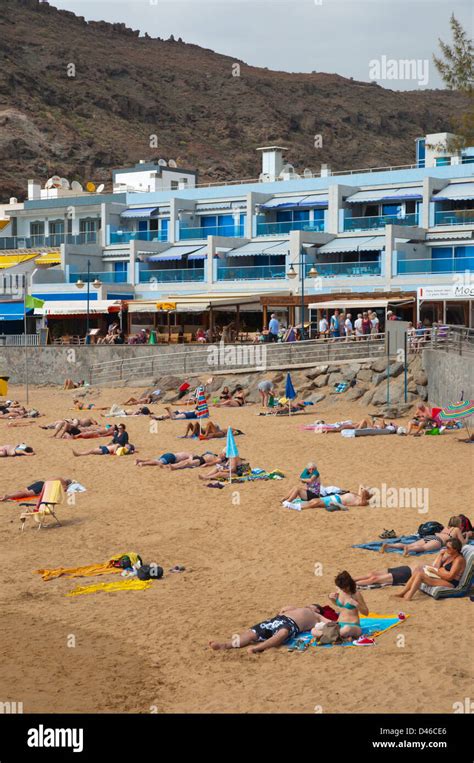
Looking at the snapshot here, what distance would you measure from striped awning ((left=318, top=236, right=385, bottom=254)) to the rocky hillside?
67.5 metres

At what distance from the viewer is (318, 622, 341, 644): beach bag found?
31.3 feet

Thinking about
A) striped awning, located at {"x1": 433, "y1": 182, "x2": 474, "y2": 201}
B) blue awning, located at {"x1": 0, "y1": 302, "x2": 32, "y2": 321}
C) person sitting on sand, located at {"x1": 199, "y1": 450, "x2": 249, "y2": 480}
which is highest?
striped awning, located at {"x1": 433, "y1": 182, "x2": 474, "y2": 201}

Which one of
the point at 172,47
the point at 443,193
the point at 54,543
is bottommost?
the point at 54,543

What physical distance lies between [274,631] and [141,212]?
4555 cm

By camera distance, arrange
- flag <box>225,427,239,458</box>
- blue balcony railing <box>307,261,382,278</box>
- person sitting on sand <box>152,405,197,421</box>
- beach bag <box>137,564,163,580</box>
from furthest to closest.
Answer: blue balcony railing <box>307,261,382,278</box>
person sitting on sand <box>152,405,197,421</box>
flag <box>225,427,239,458</box>
beach bag <box>137,564,163,580</box>

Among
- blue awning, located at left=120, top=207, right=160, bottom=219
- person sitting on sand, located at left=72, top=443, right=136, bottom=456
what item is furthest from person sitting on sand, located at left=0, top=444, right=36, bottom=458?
blue awning, located at left=120, top=207, right=160, bottom=219

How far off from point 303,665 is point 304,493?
23.5ft

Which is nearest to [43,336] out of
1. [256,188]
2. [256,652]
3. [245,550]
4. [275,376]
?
[256,188]

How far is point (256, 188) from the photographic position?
50.3 m

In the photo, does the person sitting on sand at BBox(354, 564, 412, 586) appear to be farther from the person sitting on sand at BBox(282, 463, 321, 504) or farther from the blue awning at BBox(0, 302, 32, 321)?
the blue awning at BBox(0, 302, 32, 321)

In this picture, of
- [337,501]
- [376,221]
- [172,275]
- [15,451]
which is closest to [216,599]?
[337,501]

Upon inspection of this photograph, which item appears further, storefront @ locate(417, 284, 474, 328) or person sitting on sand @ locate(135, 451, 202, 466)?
storefront @ locate(417, 284, 474, 328)

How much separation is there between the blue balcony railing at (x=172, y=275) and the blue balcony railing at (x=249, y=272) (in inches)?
53.8
